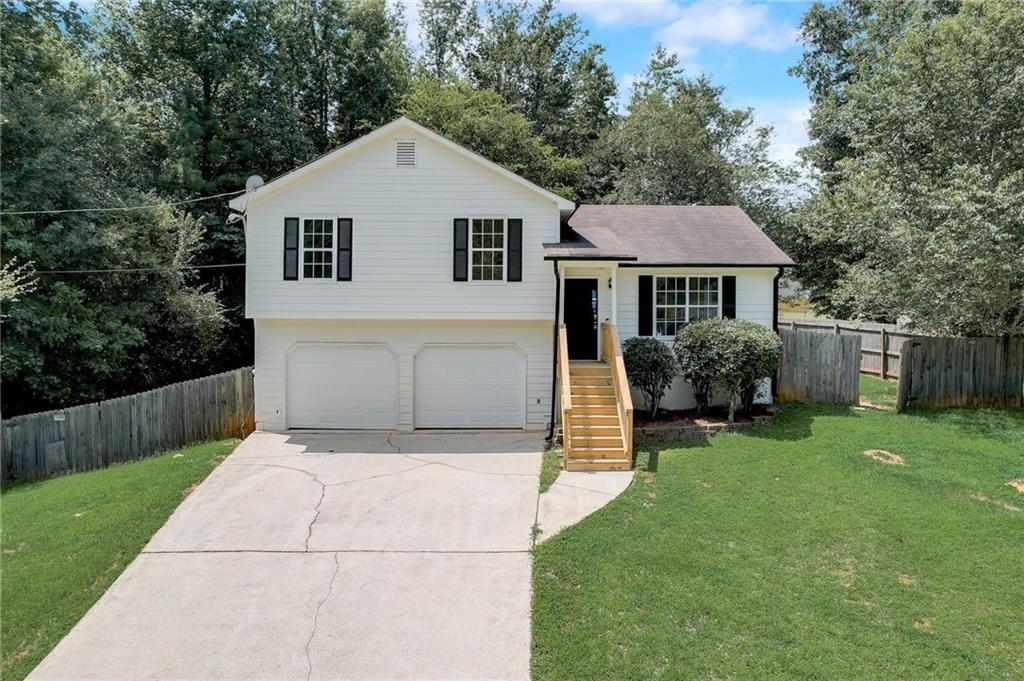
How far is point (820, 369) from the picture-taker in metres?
14.3

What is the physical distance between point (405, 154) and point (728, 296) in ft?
26.0

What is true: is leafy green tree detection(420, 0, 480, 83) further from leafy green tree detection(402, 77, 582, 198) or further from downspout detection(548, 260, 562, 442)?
downspout detection(548, 260, 562, 442)

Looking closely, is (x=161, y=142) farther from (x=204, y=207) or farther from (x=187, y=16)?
(x=187, y=16)

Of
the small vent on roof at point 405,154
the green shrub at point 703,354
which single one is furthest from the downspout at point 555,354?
the small vent on roof at point 405,154

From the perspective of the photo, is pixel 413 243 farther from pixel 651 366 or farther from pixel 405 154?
pixel 651 366

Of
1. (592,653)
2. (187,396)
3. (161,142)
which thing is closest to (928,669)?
(592,653)

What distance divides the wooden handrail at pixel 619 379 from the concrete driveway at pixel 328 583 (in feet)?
5.85

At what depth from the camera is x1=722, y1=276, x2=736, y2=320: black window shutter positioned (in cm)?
1352

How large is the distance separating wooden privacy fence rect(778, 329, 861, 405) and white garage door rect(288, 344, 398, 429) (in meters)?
9.50

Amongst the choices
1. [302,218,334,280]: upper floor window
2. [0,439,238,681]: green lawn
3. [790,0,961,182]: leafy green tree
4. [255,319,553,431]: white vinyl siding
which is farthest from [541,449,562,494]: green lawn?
[790,0,961,182]: leafy green tree

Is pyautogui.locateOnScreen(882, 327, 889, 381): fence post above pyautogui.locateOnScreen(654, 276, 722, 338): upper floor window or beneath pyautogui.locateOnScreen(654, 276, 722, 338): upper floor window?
beneath

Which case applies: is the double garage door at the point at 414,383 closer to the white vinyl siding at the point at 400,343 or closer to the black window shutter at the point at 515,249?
the white vinyl siding at the point at 400,343

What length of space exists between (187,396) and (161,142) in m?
15.2

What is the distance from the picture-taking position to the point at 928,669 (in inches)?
201
